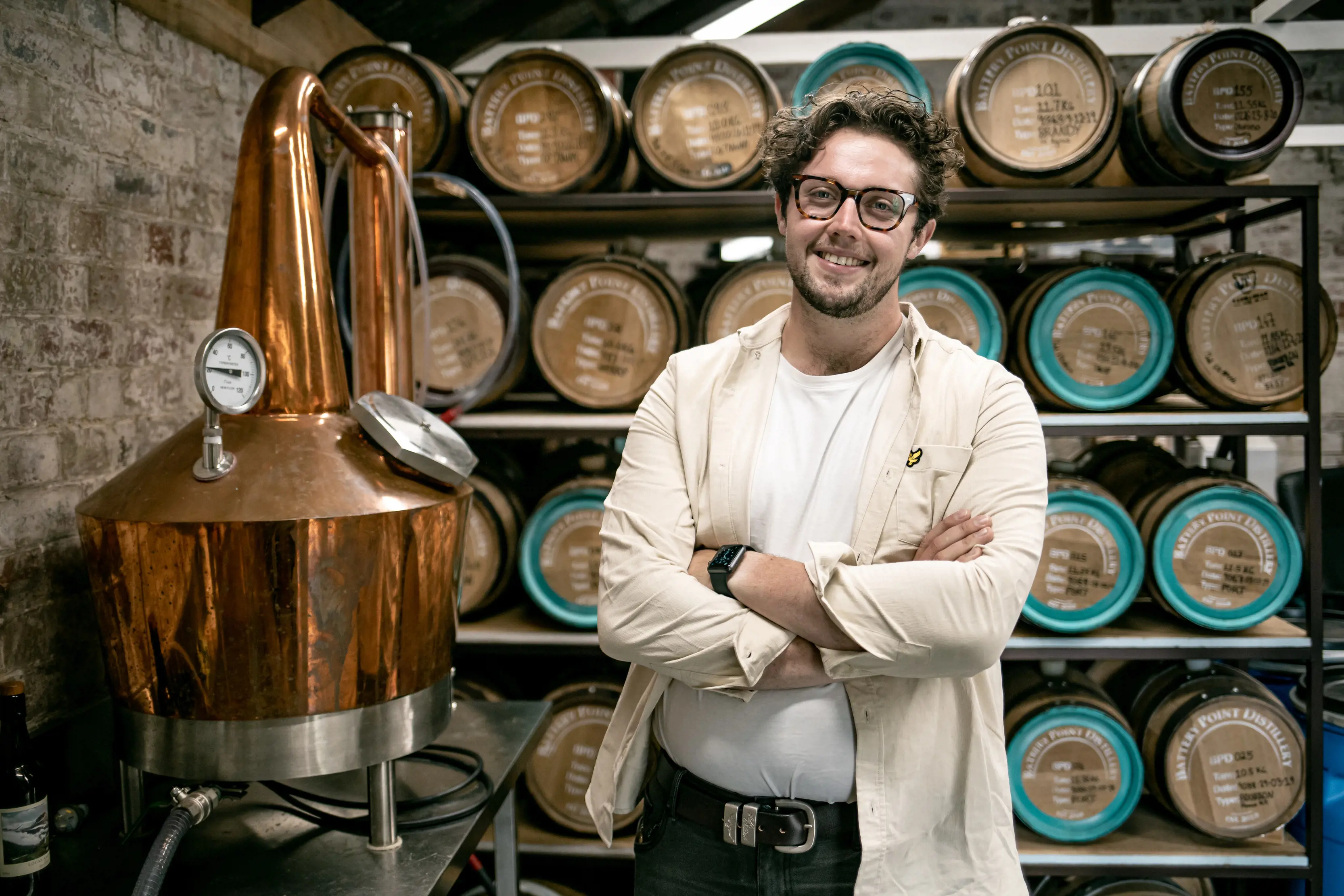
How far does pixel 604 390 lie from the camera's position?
2592mm

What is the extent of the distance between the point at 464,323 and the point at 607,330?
41cm

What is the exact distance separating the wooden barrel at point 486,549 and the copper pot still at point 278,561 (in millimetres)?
1053

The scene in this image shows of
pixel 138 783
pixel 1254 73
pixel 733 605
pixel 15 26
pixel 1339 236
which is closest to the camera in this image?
pixel 733 605

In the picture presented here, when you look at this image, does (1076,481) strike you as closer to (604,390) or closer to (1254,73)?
(1254,73)

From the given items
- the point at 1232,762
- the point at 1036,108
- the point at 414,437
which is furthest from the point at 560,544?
the point at 1232,762

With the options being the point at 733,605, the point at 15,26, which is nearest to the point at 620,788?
the point at 733,605

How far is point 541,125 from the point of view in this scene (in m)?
2.49

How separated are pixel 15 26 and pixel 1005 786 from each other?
2309mm

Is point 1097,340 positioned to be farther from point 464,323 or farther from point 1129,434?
point 464,323

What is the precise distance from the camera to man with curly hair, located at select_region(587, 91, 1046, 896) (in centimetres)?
139

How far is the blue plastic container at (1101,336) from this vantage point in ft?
8.19

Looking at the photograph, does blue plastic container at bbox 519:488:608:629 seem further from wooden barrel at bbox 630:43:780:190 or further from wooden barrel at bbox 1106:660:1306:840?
wooden barrel at bbox 1106:660:1306:840

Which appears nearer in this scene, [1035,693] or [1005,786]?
Result: [1005,786]

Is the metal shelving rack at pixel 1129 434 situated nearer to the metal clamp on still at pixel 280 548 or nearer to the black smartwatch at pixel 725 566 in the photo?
the metal clamp on still at pixel 280 548
